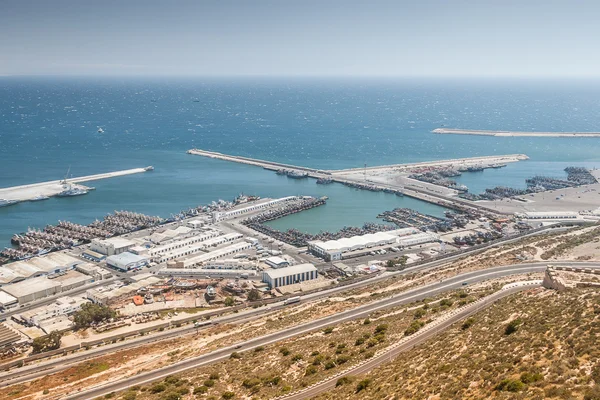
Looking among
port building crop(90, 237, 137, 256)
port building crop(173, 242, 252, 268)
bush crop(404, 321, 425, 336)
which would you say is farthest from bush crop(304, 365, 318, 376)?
Result: port building crop(90, 237, 137, 256)

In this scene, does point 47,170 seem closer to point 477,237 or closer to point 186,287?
point 186,287

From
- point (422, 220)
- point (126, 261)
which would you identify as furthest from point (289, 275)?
point (422, 220)

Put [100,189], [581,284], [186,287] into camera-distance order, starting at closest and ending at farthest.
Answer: [581,284], [186,287], [100,189]

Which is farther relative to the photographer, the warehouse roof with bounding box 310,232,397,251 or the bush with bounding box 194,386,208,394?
the warehouse roof with bounding box 310,232,397,251

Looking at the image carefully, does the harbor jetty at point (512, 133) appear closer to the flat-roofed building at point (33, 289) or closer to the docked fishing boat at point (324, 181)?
the docked fishing boat at point (324, 181)

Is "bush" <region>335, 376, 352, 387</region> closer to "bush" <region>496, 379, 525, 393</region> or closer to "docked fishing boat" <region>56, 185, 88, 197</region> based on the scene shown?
"bush" <region>496, 379, 525, 393</region>

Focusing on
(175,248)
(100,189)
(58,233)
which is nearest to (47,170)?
(100,189)

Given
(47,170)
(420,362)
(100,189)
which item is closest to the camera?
(420,362)
